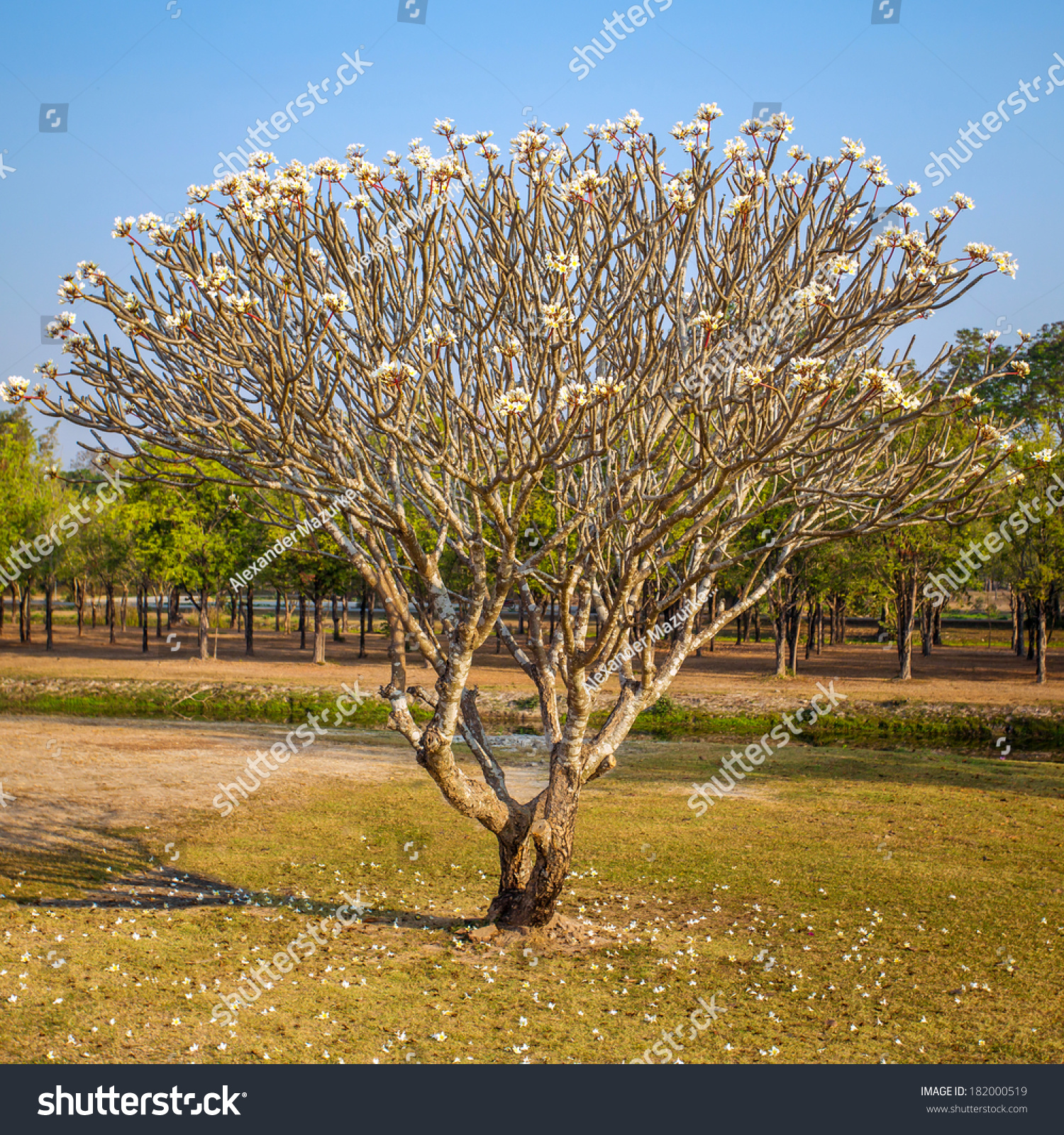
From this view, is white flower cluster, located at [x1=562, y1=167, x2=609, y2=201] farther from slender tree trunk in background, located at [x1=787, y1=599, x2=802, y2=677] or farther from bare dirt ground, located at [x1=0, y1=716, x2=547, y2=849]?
slender tree trunk in background, located at [x1=787, y1=599, x2=802, y2=677]

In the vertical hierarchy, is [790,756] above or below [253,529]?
below

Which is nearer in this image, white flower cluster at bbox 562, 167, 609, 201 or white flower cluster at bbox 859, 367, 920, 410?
white flower cluster at bbox 859, 367, 920, 410

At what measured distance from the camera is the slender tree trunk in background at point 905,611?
145 ft

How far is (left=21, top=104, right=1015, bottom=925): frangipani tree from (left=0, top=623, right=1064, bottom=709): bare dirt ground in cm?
2663

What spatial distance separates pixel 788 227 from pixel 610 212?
2139 mm

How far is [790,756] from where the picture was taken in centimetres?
2538

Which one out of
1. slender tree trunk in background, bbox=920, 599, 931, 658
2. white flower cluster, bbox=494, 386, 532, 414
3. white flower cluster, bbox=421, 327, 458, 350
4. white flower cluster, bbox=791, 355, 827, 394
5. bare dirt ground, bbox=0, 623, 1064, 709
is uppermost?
white flower cluster, bbox=421, 327, 458, 350

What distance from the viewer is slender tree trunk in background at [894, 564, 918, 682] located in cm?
4406

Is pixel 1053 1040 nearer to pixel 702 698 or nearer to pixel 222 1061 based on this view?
pixel 222 1061

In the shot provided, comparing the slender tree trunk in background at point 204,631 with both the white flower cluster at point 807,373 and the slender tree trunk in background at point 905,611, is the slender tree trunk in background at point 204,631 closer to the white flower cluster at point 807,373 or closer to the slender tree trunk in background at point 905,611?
the slender tree trunk in background at point 905,611

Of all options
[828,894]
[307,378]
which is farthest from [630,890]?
[307,378]

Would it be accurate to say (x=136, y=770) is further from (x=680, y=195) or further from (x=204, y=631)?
(x=204, y=631)

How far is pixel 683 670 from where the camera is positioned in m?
49.8

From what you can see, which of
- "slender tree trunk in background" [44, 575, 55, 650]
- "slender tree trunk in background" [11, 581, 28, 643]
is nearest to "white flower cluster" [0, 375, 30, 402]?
"slender tree trunk in background" [44, 575, 55, 650]
